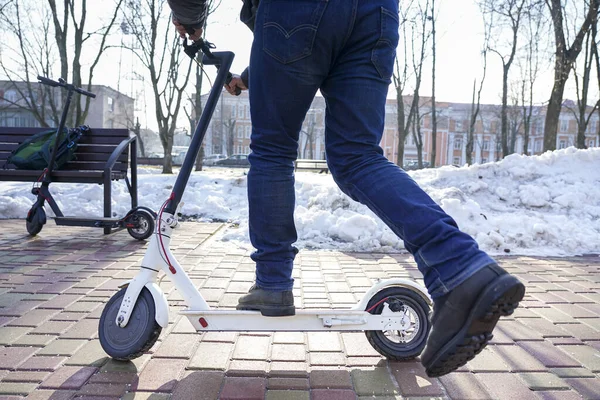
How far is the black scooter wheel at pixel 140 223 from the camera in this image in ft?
16.5

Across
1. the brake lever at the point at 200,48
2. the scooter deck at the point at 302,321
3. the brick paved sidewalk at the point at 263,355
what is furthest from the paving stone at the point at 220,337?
the brake lever at the point at 200,48

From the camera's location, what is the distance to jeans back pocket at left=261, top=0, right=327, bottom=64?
160 centimetres

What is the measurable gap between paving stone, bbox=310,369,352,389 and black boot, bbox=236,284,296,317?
0.27 meters

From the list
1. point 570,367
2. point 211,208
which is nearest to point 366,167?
point 570,367

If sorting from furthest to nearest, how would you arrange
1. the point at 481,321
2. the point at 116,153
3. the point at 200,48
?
the point at 116,153
the point at 200,48
the point at 481,321

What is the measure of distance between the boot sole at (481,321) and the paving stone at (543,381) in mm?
592

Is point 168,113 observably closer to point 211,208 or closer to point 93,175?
point 211,208

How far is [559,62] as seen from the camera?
1473 centimetres

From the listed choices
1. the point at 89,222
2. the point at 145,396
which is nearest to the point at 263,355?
the point at 145,396

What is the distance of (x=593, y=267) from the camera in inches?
161

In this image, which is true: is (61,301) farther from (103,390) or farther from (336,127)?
(336,127)

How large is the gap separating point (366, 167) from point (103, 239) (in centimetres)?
425

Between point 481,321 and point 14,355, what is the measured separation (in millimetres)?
1894

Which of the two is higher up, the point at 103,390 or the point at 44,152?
the point at 44,152
